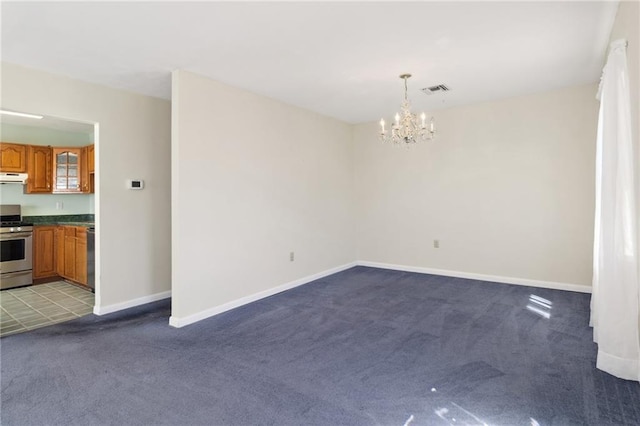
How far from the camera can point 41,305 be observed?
13.6 ft

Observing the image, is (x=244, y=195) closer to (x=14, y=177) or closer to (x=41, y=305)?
(x=41, y=305)

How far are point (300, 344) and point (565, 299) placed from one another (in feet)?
11.0

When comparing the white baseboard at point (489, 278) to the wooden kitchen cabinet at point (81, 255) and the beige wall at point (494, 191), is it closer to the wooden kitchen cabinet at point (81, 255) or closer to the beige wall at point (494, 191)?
the beige wall at point (494, 191)

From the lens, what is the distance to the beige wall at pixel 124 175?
356 centimetres

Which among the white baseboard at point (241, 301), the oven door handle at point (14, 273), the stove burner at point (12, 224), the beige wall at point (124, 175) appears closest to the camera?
the white baseboard at point (241, 301)

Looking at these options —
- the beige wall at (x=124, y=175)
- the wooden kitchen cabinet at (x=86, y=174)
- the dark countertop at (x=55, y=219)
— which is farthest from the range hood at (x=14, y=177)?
the beige wall at (x=124, y=175)

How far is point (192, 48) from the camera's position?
3.02 metres

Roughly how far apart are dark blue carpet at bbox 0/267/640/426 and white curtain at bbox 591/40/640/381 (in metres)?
0.20

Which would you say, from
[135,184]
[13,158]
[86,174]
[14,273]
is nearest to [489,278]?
[135,184]

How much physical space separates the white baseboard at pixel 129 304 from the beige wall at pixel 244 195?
967 millimetres

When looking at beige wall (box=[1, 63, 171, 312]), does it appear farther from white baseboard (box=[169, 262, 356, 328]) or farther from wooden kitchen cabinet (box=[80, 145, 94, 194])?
wooden kitchen cabinet (box=[80, 145, 94, 194])

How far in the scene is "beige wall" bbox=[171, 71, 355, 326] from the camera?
3529 millimetres

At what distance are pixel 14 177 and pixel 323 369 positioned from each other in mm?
5552

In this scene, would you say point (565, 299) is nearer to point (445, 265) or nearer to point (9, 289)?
point (445, 265)
